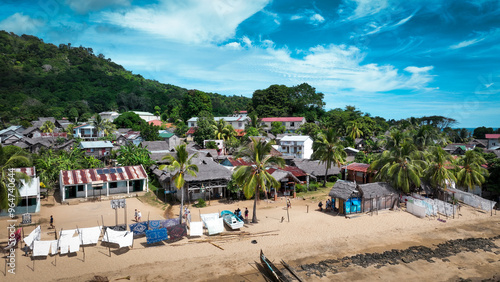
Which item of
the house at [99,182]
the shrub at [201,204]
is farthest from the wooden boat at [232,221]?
the house at [99,182]

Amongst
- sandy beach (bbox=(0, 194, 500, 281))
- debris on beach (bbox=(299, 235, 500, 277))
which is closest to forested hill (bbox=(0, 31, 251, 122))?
sandy beach (bbox=(0, 194, 500, 281))

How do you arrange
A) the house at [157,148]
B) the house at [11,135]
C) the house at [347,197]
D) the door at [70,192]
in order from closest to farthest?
the house at [347,197]
the door at [70,192]
the house at [157,148]
the house at [11,135]

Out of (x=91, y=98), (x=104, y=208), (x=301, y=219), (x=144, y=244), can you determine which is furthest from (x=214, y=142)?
(x=91, y=98)

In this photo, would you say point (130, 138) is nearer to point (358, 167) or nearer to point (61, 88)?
point (358, 167)

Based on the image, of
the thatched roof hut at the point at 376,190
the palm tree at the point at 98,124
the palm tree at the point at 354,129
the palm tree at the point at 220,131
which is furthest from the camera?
the palm tree at the point at 354,129

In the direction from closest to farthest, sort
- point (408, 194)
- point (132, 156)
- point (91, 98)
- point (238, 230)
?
point (238, 230), point (408, 194), point (132, 156), point (91, 98)

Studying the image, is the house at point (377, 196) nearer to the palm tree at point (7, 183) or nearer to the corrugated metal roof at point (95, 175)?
the corrugated metal roof at point (95, 175)

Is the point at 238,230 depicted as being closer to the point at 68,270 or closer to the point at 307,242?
the point at 307,242
